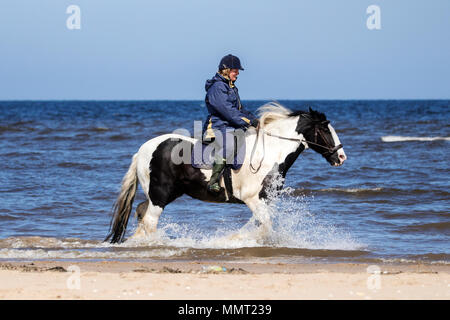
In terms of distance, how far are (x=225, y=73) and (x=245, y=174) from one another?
1316mm

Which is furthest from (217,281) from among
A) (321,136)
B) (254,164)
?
(321,136)

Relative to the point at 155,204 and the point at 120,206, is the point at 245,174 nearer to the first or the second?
the point at 155,204

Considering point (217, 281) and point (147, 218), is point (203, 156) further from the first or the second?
point (217, 281)

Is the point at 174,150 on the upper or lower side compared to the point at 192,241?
upper

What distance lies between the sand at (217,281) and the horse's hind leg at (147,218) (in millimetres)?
1064

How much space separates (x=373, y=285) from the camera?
6.17m

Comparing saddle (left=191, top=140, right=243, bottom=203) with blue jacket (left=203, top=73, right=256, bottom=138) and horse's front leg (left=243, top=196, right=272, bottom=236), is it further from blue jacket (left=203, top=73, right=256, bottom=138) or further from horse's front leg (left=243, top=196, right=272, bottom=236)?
horse's front leg (left=243, top=196, right=272, bottom=236)

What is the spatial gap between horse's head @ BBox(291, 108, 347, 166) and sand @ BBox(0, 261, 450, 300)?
157 cm

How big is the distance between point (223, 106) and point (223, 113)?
0.30ft

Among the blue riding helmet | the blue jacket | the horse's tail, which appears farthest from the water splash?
the blue riding helmet

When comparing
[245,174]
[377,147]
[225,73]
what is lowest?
[377,147]

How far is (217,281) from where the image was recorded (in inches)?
251

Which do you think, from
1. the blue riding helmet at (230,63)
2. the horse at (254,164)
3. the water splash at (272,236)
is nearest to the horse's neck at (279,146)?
the horse at (254,164)
